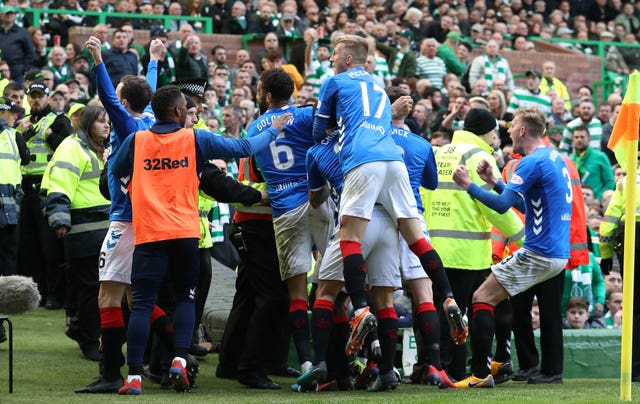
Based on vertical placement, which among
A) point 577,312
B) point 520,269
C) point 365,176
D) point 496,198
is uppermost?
point 365,176

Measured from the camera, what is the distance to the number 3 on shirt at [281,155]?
30.4 ft

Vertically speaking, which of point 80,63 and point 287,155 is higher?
point 80,63

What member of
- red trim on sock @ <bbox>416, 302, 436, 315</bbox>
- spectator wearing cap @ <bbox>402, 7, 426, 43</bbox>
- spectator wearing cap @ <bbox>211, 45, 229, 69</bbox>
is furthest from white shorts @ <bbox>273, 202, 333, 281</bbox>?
spectator wearing cap @ <bbox>402, 7, 426, 43</bbox>

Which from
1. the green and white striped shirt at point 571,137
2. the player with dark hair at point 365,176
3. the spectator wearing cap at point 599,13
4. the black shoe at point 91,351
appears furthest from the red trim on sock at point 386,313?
the spectator wearing cap at point 599,13

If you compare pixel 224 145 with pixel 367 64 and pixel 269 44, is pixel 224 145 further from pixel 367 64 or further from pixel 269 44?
pixel 269 44

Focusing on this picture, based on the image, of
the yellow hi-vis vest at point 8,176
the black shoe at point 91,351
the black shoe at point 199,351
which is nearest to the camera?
the black shoe at point 91,351

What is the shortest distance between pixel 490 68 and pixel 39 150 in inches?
413

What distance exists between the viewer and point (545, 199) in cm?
937

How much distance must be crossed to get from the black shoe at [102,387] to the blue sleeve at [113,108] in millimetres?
1699

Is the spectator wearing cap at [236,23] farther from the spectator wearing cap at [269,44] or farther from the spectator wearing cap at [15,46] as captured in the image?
the spectator wearing cap at [15,46]

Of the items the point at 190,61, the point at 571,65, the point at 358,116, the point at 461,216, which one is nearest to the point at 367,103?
the point at 358,116

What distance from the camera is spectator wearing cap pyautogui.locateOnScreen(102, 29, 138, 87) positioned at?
1830 cm

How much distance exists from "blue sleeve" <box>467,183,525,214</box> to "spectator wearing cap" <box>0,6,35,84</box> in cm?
1099

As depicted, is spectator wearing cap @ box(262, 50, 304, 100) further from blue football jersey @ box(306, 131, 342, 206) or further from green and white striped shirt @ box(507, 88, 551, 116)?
blue football jersey @ box(306, 131, 342, 206)
